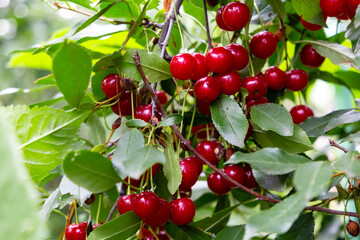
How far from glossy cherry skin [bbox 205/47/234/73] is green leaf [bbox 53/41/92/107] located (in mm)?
172

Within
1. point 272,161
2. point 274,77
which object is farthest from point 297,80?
point 272,161

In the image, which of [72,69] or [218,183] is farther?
[218,183]

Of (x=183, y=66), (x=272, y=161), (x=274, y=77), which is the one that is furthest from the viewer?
(x=274, y=77)

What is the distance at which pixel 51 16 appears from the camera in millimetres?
3316

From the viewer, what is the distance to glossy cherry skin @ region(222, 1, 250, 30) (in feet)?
1.77

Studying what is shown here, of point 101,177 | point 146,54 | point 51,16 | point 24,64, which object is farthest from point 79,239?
point 51,16

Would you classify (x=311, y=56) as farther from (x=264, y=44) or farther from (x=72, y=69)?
(x=72, y=69)

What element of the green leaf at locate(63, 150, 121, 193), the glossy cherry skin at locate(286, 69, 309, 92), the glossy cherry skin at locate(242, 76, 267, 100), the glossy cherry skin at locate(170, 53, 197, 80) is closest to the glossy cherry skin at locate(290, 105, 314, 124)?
the glossy cherry skin at locate(286, 69, 309, 92)

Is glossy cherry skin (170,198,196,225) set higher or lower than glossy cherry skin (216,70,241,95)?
lower

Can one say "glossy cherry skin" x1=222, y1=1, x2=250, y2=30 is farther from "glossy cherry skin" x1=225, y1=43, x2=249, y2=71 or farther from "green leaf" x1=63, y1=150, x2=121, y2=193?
"green leaf" x1=63, y1=150, x2=121, y2=193

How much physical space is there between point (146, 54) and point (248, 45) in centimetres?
17

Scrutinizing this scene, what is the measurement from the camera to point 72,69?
16.9 inches

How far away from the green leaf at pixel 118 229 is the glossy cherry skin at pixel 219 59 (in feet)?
0.75

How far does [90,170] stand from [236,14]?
12.0 inches
